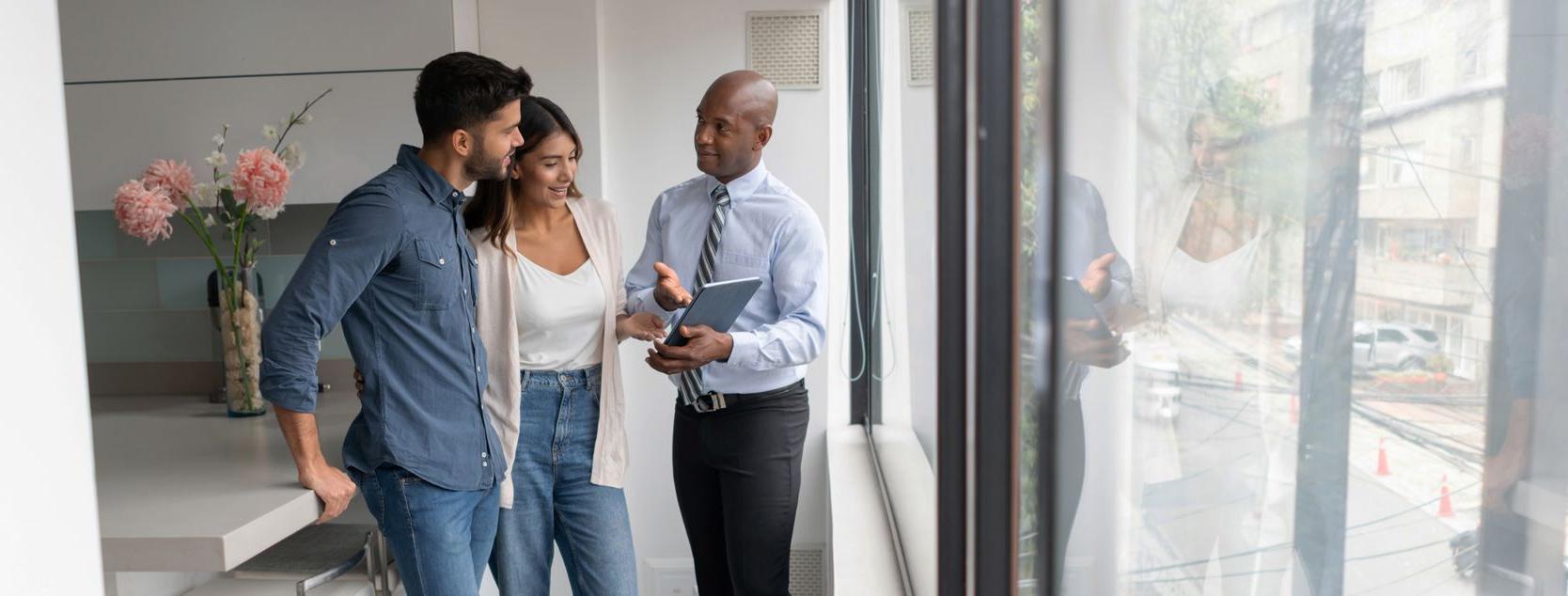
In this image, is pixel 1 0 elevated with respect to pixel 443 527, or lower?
elevated

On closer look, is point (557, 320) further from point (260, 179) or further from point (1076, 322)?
point (1076, 322)

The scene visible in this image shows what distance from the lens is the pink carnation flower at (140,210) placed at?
2.37 m

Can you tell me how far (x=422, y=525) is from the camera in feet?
5.86

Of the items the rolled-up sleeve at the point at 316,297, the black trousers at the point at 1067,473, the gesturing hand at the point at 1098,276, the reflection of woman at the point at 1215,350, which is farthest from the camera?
the rolled-up sleeve at the point at 316,297

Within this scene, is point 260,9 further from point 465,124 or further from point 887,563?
point 887,563

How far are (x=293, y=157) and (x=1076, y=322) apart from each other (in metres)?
2.44

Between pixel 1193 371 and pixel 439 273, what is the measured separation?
1.42m

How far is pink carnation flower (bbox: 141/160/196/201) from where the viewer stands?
2531 millimetres

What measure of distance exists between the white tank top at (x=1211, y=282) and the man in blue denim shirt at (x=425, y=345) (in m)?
1.35

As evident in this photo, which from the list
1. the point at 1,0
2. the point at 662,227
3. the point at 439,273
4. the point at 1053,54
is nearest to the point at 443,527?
the point at 439,273

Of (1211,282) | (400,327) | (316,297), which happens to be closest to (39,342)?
(316,297)

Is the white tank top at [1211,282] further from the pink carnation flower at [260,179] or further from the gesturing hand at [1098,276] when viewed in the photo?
the pink carnation flower at [260,179]

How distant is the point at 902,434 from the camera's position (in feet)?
7.83

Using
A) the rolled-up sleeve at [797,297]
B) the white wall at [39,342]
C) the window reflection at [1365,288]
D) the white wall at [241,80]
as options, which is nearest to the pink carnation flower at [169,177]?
the white wall at [241,80]
